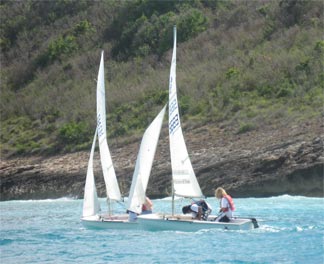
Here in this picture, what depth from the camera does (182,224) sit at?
2600 cm

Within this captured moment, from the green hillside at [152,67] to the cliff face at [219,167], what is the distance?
2.04 m

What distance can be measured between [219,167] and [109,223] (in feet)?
56.9

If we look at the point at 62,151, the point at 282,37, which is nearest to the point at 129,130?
the point at 62,151

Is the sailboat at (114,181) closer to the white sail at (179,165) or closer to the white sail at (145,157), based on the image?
the white sail at (145,157)

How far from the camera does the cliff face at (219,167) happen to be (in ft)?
137

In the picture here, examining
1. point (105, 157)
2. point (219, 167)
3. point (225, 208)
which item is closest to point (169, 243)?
point (225, 208)

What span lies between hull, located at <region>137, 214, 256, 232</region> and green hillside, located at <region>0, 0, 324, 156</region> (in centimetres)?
2308

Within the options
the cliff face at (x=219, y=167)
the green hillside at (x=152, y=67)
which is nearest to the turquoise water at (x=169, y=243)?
the cliff face at (x=219, y=167)

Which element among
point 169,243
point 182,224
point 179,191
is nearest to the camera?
point 169,243

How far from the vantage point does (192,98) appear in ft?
193

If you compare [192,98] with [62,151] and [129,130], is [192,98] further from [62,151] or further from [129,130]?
[62,151]

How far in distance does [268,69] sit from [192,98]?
543cm

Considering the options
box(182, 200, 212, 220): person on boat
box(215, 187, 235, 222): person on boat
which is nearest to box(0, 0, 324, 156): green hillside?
box(182, 200, 212, 220): person on boat

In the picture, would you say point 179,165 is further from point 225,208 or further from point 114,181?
point 225,208
